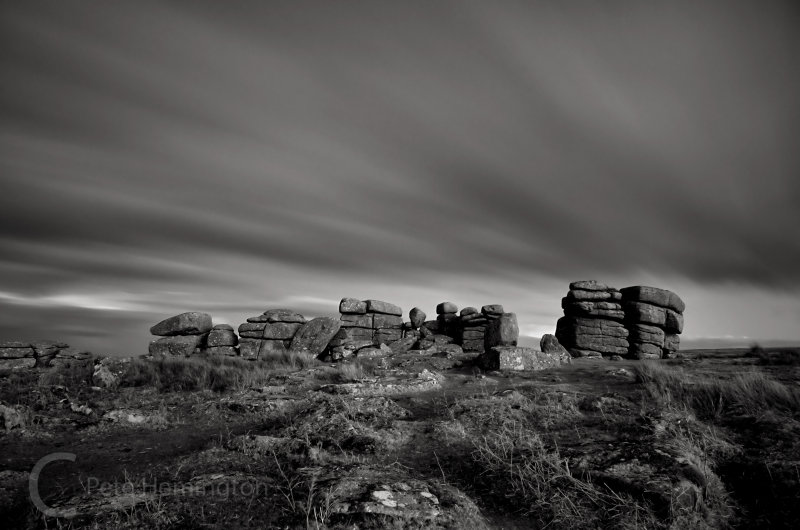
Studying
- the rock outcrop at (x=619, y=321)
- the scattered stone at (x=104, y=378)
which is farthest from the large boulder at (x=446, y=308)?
the scattered stone at (x=104, y=378)

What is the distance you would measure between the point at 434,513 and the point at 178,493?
9.95ft

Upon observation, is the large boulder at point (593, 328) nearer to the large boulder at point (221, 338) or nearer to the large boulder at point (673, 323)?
the large boulder at point (673, 323)

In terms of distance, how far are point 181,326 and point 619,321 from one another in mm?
30129

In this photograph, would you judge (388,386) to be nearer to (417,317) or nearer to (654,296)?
(417,317)

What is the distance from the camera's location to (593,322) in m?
27.6

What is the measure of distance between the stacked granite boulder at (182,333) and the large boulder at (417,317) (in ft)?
48.4

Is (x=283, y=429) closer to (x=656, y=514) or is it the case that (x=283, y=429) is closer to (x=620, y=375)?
(x=656, y=514)

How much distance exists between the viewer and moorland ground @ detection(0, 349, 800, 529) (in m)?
4.45

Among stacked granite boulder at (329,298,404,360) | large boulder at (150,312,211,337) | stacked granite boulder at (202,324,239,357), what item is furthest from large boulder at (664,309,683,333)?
large boulder at (150,312,211,337)

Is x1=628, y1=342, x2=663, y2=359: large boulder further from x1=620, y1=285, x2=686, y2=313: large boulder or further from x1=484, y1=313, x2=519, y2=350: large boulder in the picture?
x1=484, y1=313, x2=519, y2=350: large boulder

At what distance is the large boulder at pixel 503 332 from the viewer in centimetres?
2195

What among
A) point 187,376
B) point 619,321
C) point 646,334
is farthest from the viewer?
point 619,321

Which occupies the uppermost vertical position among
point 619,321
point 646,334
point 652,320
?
point 652,320

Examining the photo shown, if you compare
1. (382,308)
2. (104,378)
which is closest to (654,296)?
(382,308)
